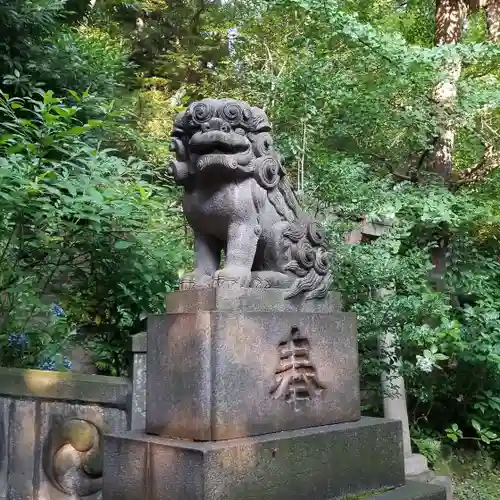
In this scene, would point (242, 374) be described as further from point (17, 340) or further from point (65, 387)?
point (17, 340)

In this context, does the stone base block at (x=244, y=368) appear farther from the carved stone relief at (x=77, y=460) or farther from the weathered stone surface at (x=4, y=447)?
the weathered stone surface at (x=4, y=447)

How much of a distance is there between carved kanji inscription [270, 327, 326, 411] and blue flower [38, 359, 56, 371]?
2427 millimetres

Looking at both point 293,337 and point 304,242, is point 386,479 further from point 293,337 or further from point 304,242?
point 304,242

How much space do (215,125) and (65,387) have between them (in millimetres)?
1956

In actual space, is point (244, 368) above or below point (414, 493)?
above

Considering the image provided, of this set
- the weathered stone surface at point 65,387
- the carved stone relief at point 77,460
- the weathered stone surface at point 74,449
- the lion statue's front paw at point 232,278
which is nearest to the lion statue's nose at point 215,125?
the lion statue's front paw at point 232,278

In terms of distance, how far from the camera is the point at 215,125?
3.06 m

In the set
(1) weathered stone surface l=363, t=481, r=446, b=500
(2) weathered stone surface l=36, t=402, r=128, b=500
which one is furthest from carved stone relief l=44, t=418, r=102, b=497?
(1) weathered stone surface l=363, t=481, r=446, b=500

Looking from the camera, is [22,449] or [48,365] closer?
[22,449]

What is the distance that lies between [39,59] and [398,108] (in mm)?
4333

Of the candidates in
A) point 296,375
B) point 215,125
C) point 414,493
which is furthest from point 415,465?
point 215,125

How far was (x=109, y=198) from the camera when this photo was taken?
4410 mm

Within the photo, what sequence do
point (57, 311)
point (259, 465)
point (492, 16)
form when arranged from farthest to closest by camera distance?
point (492, 16) → point (57, 311) → point (259, 465)

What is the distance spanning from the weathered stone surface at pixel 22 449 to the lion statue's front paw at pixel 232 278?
177 cm
